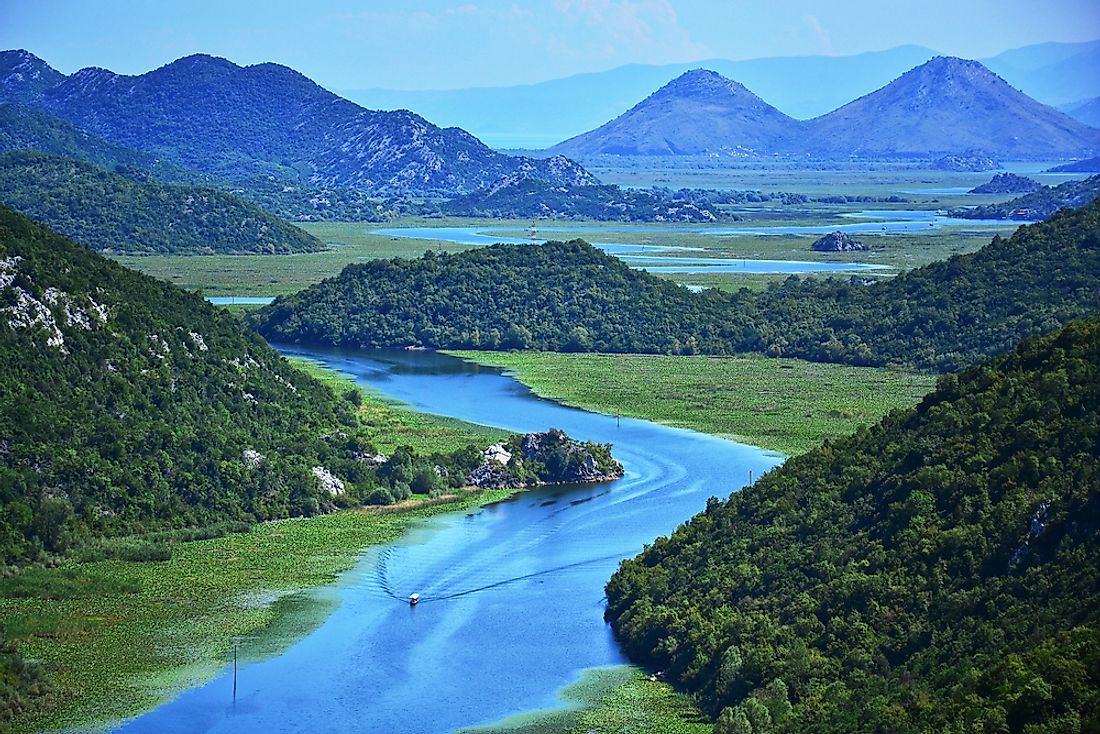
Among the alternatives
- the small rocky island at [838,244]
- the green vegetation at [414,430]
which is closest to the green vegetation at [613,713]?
the green vegetation at [414,430]

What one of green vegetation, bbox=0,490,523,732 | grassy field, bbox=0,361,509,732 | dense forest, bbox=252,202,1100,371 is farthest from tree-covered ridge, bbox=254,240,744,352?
green vegetation, bbox=0,490,523,732

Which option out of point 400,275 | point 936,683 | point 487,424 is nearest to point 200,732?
point 936,683

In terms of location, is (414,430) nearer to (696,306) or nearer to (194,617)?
(194,617)

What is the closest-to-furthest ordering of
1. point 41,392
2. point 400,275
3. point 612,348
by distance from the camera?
point 41,392
point 612,348
point 400,275

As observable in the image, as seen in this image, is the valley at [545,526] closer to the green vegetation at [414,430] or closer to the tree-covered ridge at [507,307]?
the green vegetation at [414,430]

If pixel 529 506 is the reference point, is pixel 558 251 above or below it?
above

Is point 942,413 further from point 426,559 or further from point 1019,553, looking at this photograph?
point 426,559

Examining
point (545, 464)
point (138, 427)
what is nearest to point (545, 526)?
point (545, 464)
